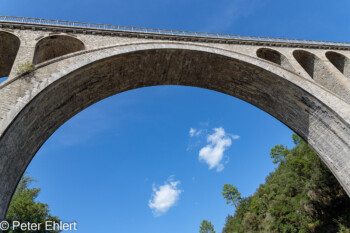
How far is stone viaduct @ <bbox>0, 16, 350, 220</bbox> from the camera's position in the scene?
30.9ft

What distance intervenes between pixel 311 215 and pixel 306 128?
14.3m

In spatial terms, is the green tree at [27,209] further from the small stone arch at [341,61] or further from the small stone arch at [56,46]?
the small stone arch at [341,61]

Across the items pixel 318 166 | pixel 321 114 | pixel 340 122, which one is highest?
pixel 318 166

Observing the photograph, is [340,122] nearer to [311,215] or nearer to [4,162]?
[4,162]

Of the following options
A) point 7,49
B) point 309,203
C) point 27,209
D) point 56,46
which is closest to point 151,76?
point 56,46

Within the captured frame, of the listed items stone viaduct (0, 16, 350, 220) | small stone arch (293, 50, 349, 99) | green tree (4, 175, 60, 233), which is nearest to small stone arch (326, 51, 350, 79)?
stone viaduct (0, 16, 350, 220)

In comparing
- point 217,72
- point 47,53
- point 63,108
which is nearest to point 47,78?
point 63,108

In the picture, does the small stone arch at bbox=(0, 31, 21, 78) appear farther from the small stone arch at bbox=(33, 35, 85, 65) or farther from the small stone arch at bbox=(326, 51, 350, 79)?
the small stone arch at bbox=(326, 51, 350, 79)

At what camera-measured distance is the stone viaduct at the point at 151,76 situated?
941 centimetres

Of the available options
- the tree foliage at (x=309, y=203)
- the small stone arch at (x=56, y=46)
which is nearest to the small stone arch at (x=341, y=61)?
the tree foliage at (x=309, y=203)

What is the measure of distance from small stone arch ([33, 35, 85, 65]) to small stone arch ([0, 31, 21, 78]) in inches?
40.2

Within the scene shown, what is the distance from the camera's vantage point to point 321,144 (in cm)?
1309

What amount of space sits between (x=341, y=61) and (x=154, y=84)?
12612 millimetres

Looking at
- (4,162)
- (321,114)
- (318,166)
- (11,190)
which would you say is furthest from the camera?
(318,166)
